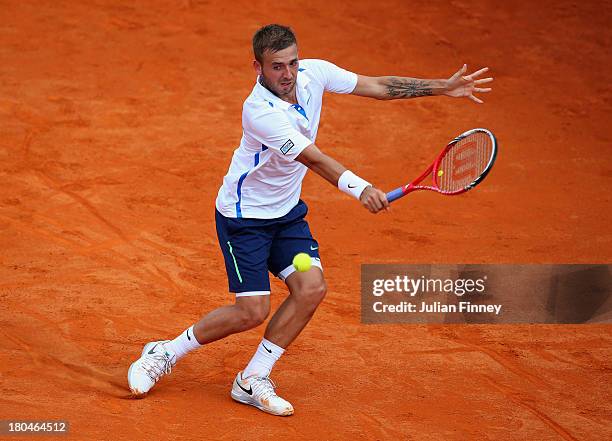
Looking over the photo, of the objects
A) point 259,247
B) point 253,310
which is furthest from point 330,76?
point 253,310

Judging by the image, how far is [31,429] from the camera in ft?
18.6

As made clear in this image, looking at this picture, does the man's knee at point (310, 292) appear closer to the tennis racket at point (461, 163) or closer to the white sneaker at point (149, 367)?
the tennis racket at point (461, 163)

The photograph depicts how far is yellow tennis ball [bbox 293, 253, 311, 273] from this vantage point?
599 cm

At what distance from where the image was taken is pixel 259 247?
610cm

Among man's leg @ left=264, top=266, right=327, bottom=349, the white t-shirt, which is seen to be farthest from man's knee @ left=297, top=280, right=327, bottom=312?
the white t-shirt

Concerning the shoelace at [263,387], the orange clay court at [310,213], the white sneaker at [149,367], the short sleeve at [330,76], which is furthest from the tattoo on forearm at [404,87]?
the white sneaker at [149,367]

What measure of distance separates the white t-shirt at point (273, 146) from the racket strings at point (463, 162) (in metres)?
0.78

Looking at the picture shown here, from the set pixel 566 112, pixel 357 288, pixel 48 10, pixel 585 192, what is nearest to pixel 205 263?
pixel 357 288

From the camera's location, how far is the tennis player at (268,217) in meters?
5.80

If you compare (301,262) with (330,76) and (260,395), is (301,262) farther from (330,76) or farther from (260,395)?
(330,76)

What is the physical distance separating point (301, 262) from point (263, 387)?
2.55 ft

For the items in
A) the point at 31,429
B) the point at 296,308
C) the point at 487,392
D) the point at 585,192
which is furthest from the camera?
the point at 585,192

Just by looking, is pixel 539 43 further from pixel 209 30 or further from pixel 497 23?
pixel 209 30

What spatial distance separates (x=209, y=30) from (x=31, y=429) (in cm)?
798
